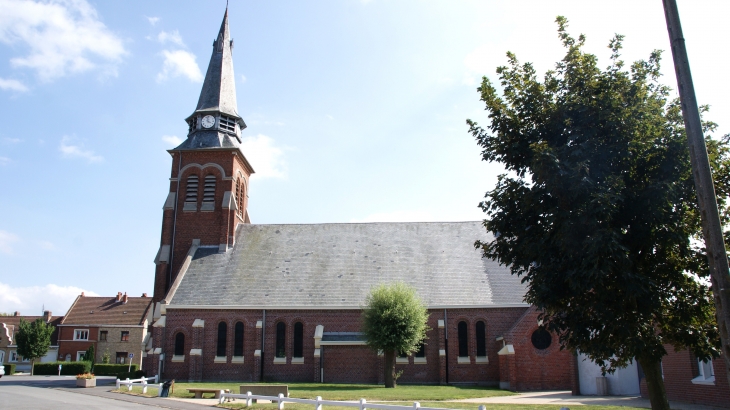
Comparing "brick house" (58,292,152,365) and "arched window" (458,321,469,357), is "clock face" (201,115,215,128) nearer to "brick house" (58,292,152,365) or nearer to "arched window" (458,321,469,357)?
"arched window" (458,321,469,357)

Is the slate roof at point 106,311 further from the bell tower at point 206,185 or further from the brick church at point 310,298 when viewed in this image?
the brick church at point 310,298

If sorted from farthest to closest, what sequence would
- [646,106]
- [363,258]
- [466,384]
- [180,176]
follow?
[180,176], [363,258], [466,384], [646,106]

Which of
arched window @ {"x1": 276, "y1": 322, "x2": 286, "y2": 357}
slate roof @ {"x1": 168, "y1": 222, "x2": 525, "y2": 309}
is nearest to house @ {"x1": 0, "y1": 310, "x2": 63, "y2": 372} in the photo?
slate roof @ {"x1": 168, "y1": 222, "x2": 525, "y2": 309}

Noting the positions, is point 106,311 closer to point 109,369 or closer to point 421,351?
point 109,369

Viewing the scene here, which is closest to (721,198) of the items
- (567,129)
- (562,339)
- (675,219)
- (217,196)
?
(675,219)

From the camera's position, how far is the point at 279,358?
33344mm

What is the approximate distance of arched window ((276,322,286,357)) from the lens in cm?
3353

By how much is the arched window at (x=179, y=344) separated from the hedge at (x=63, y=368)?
2746 cm

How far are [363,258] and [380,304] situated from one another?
6.88 metres

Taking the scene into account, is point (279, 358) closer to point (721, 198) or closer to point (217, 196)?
point (217, 196)

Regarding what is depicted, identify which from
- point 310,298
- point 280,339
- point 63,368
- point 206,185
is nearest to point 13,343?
point 63,368

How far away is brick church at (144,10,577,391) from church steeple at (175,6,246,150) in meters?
0.72

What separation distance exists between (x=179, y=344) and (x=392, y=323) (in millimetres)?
13500

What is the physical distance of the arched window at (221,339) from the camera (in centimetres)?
3366
